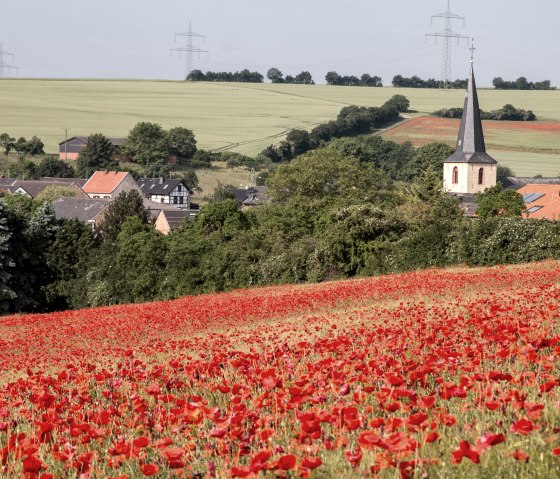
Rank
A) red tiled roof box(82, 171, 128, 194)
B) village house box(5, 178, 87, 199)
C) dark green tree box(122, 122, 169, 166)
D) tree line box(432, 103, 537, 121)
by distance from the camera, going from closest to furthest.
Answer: village house box(5, 178, 87, 199) → red tiled roof box(82, 171, 128, 194) → dark green tree box(122, 122, 169, 166) → tree line box(432, 103, 537, 121)

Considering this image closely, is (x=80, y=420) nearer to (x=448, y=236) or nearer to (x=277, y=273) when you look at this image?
(x=448, y=236)

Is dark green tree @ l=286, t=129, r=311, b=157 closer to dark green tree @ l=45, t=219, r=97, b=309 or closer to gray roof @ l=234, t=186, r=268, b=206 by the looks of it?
gray roof @ l=234, t=186, r=268, b=206

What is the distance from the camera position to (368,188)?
7575cm

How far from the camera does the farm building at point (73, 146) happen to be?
172 m

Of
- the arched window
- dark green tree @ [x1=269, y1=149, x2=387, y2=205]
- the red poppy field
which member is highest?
the red poppy field

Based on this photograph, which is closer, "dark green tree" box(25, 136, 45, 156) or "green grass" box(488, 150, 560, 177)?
"green grass" box(488, 150, 560, 177)

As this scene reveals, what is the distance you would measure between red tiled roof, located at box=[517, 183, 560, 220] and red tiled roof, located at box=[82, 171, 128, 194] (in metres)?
61.8

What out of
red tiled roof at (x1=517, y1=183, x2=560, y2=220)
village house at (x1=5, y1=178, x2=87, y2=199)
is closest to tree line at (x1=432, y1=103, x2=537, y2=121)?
red tiled roof at (x1=517, y1=183, x2=560, y2=220)

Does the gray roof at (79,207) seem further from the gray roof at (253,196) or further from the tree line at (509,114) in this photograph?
the tree line at (509,114)

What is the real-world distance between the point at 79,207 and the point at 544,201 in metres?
50.5

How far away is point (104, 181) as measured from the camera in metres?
148

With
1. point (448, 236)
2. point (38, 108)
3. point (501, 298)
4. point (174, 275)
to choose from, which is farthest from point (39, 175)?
point (501, 298)

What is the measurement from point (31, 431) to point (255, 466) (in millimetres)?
4335

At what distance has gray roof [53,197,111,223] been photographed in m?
105
